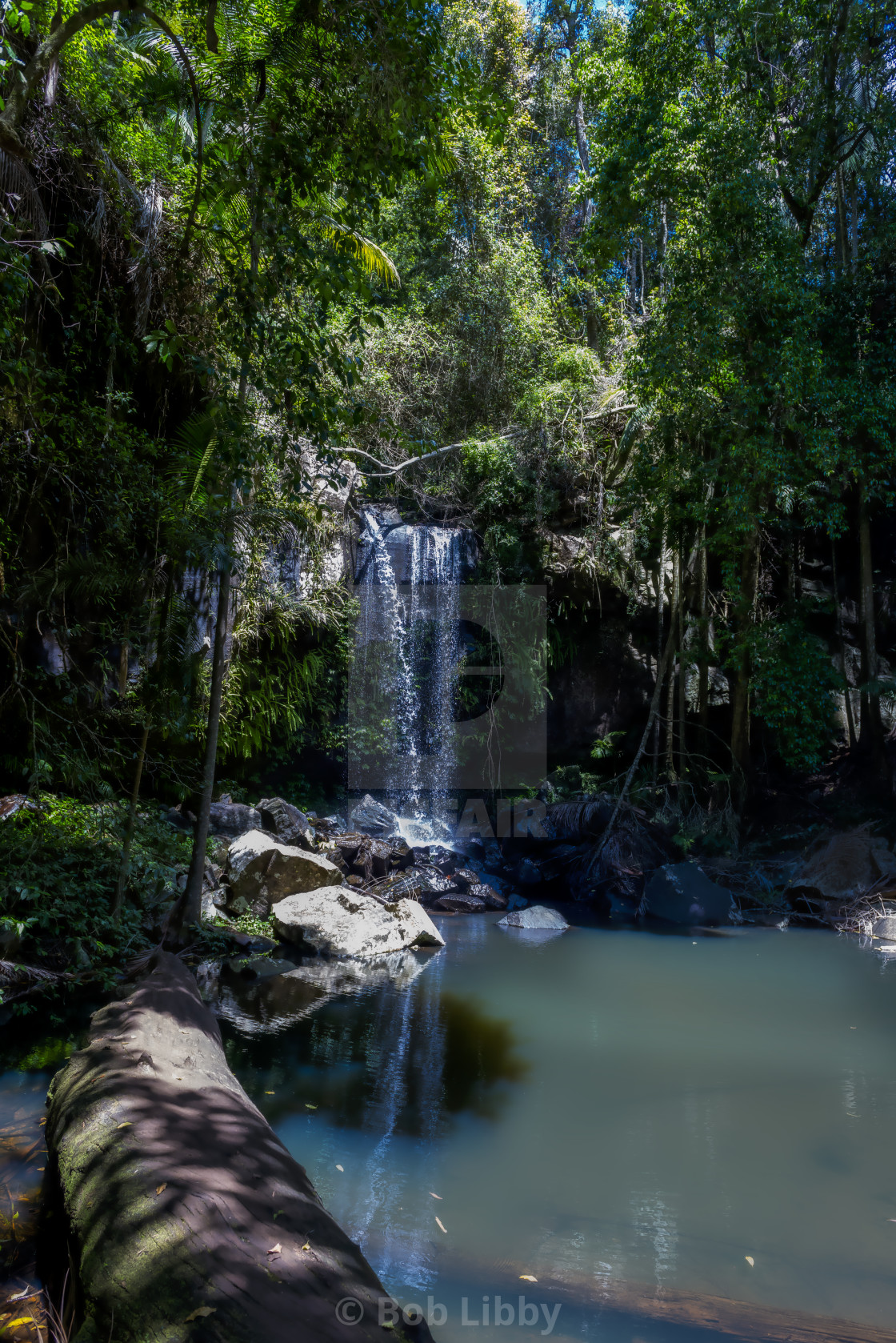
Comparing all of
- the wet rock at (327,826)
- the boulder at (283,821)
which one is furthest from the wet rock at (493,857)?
the boulder at (283,821)

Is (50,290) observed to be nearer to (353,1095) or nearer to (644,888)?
(353,1095)

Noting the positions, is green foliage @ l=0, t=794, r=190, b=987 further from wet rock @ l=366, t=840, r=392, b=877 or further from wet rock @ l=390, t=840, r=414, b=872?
wet rock @ l=390, t=840, r=414, b=872

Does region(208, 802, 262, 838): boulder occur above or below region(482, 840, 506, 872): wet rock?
above

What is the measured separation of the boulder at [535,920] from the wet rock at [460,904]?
1.55ft

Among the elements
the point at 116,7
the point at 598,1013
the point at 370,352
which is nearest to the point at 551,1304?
the point at 598,1013

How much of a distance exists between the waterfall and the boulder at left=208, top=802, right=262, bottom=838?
337 cm

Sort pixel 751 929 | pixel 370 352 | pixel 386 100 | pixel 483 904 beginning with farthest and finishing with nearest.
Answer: pixel 370 352, pixel 483 904, pixel 751 929, pixel 386 100

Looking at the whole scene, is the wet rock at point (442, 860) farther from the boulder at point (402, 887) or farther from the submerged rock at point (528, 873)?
the submerged rock at point (528, 873)

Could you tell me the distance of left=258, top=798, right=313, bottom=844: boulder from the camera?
901 centimetres

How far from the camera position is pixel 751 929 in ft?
28.7

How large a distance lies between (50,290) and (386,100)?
12.5 ft

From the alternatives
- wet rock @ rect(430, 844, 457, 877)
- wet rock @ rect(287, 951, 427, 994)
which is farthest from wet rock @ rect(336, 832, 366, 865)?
wet rock @ rect(287, 951, 427, 994)

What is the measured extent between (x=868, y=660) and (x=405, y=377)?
9291 millimetres

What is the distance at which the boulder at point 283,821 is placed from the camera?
9008 mm
